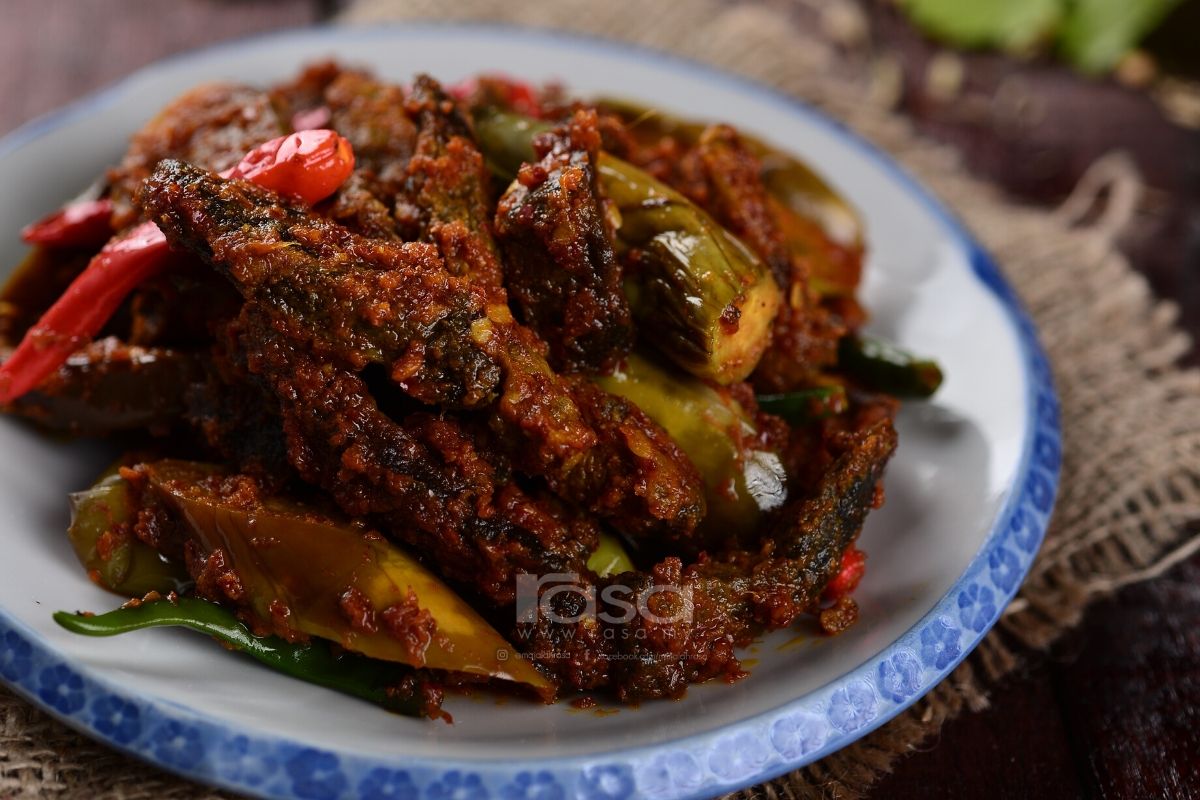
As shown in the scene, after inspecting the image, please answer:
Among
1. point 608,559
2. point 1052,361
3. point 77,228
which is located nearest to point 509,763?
point 608,559

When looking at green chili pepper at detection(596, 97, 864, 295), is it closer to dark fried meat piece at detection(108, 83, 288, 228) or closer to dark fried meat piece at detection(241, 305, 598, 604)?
dark fried meat piece at detection(108, 83, 288, 228)

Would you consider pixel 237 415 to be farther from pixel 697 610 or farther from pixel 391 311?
pixel 697 610

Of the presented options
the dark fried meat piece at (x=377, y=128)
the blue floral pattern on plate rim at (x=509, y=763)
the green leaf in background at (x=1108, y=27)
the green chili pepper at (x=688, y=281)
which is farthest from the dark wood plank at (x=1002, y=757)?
the green leaf in background at (x=1108, y=27)

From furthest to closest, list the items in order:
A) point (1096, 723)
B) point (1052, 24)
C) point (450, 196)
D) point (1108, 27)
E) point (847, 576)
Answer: point (1052, 24) < point (1108, 27) < point (1096, 723) < point (847, 576) < point (450, 196)

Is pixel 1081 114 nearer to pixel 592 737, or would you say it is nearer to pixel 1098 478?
pixel 1098 478

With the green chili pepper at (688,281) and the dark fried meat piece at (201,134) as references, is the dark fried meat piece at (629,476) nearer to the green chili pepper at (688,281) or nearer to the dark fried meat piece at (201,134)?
the green chili pepper at (688,281)

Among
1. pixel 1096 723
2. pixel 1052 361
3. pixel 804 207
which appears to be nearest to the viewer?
pixel 1096 723

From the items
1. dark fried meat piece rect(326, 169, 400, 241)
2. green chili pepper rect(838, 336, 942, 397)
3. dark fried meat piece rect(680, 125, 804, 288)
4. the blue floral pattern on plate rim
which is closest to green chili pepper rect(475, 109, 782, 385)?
dark fried meat piece rect(680, 125, 804, 288)
